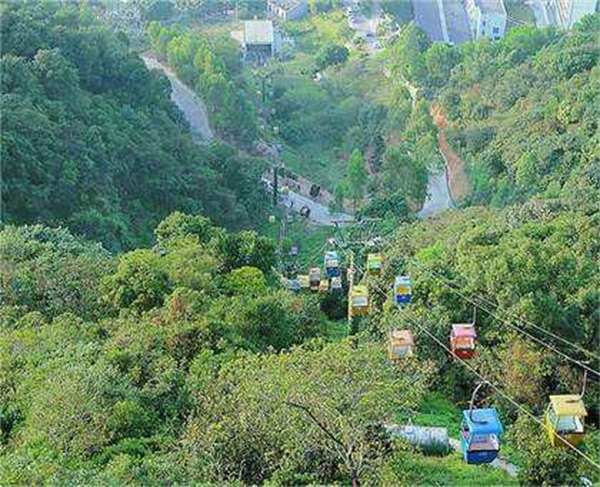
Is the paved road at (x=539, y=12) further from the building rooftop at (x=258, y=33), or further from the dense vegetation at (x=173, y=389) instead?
the dense vegetation at (x=173, y=389)

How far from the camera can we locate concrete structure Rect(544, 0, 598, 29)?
63062mm

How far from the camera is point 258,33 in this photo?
215 feet

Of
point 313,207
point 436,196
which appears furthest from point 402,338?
point 436,196

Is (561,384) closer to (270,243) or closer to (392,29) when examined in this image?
(270,243)

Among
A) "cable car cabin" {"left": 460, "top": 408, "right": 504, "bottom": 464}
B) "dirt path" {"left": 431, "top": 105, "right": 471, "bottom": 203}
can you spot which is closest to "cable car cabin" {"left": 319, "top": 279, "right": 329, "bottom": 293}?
"cable car cabin" {"left": 460, "top": 408, "right": 504, "bottom": 464}

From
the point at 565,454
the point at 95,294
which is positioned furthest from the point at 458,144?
the point at 565,454

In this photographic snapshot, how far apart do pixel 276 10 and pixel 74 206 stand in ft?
146

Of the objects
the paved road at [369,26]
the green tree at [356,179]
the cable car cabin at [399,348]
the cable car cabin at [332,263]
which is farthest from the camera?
the paved road at [369,26]

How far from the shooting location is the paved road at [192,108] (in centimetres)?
4935

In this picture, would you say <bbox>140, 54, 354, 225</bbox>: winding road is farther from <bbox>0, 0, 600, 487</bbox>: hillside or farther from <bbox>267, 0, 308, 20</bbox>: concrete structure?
<bbox>267, 0, 308, 20</bbox>: concrete structure

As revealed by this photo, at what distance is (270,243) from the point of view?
1085 inches

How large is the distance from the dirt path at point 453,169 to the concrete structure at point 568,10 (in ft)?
61.5

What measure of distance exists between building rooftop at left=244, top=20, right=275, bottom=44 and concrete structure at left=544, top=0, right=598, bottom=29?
72.0ft

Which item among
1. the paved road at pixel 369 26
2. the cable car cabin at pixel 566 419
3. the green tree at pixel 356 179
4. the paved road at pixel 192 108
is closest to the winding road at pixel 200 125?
the paved road at pixel 192 108
